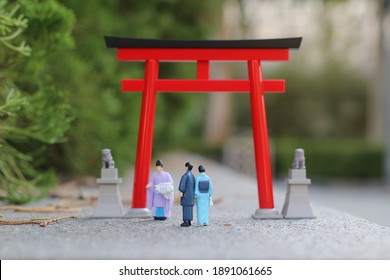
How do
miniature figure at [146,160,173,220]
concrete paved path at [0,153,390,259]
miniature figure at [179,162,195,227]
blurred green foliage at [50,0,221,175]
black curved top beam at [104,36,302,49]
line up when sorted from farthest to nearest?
1. blurred green foliage at [50,0,221,175]
2. black curved top beam at [104,36,302,49]
3. miniature figure at [146,160,173,220]
4. miniature figure at [179,162,195,227]
5. concrete paved path at [0,153,390,259]

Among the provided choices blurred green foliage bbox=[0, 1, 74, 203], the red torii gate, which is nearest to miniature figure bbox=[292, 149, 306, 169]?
the red torii gate

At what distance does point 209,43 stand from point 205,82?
398 mm

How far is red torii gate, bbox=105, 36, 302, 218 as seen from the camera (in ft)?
18.4

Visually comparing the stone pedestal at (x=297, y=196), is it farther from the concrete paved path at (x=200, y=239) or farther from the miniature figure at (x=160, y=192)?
the miniature figure at (x=160, y=192)

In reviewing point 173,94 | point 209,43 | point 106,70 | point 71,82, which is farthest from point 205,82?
point 173,94

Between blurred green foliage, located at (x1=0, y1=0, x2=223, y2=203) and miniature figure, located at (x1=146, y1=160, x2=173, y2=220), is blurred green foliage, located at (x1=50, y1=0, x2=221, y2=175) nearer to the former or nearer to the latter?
blurred green foliage, located at (x1=0, y1=0, x2=223, y2=203)

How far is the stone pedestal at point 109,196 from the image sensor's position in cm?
562

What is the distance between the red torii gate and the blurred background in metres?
1.24

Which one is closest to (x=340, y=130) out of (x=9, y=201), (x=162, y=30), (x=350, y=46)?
(x=350, y=46)

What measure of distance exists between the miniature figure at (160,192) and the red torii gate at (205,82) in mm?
221

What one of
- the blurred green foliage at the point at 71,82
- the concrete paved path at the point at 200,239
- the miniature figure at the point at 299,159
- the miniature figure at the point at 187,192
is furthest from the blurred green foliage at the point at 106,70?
the miniature figure at the point at 299,159

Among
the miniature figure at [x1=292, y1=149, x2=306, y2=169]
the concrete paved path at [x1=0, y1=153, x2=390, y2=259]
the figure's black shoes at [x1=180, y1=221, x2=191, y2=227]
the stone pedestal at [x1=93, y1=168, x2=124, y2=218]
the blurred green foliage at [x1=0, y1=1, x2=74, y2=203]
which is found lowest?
the concrete paved path at [x1=0, y1=153, x2=390, y2=259]

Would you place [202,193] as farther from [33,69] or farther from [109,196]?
[33,69]

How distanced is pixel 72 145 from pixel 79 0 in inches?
95.0
